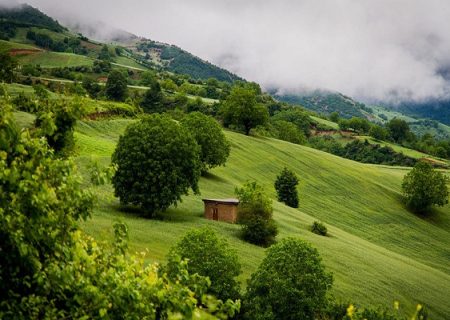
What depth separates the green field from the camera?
48.3 metres

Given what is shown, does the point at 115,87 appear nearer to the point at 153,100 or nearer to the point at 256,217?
the point at 153,100

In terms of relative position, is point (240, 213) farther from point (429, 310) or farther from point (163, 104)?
point (163, 104)

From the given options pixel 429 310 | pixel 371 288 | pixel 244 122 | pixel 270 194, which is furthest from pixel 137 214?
pixel 244 122

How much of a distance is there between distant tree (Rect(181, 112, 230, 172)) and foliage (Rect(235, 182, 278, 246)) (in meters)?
21.8

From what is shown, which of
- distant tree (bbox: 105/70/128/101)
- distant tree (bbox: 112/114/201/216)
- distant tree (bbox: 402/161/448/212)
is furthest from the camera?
distant tree (bbox: 105/70/128/101)

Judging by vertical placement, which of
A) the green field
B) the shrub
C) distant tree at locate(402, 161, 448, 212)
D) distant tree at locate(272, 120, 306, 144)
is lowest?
the green field

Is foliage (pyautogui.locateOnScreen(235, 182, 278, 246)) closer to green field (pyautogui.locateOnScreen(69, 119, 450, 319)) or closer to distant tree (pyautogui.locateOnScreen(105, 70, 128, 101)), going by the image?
green field (pyautogui.locateOnScreen(69, 119, 450, 319))

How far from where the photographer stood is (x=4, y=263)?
33.6 feet

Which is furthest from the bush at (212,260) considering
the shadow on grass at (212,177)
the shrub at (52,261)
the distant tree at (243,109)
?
the distant tree at (243,109)

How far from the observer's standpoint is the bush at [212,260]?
108 ft

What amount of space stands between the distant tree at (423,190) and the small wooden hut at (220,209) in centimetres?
6121

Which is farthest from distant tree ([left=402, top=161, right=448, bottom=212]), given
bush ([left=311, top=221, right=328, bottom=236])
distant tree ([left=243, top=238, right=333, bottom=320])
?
distant tree ([left=243, top=238, right=333, bottom=320])

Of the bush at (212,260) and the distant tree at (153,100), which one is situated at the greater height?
the distant tree at (153,100)

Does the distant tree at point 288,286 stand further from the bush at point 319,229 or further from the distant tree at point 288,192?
the distant tree at point 288,192
